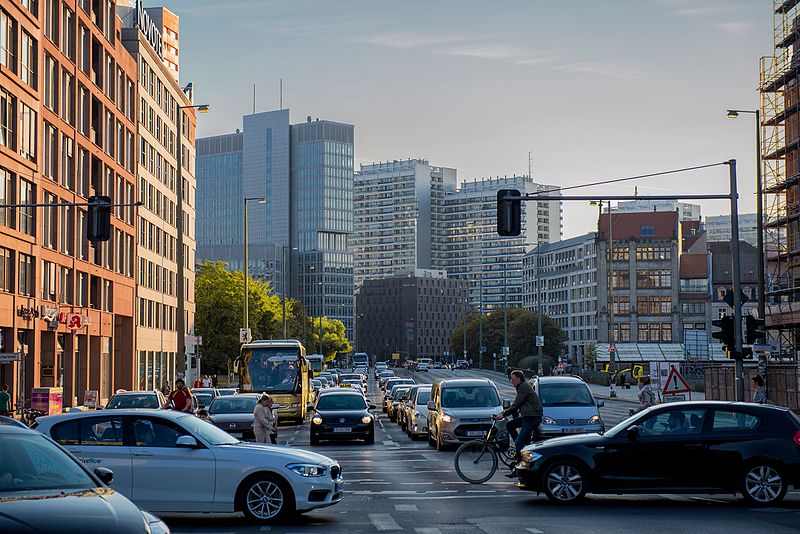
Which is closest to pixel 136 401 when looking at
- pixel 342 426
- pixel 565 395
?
pixel 342 426

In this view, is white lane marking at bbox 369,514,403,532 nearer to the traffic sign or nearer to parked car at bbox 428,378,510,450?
parked car at bbox 428,378,510,450

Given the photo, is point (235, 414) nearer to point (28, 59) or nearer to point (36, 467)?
point (28, 59)

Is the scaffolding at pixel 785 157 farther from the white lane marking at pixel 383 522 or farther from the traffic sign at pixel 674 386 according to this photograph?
the white lane marking at pixel 383 522

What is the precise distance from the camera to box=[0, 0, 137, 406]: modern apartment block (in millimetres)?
49125

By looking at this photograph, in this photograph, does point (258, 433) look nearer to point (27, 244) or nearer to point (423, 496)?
point (423, 496)

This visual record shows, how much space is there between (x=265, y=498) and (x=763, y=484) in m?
7.28

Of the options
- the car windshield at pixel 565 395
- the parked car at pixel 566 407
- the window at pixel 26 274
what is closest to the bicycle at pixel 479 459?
the parked car at pixel 566 407

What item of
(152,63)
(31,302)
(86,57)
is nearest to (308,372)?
(31,302)

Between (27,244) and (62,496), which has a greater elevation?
(27,244)

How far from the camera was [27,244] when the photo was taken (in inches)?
2004

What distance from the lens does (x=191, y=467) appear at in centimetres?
1505

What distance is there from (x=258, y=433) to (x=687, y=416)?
28.8 feet

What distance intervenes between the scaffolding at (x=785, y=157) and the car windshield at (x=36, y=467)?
187 ft

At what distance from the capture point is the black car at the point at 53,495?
745 cm
